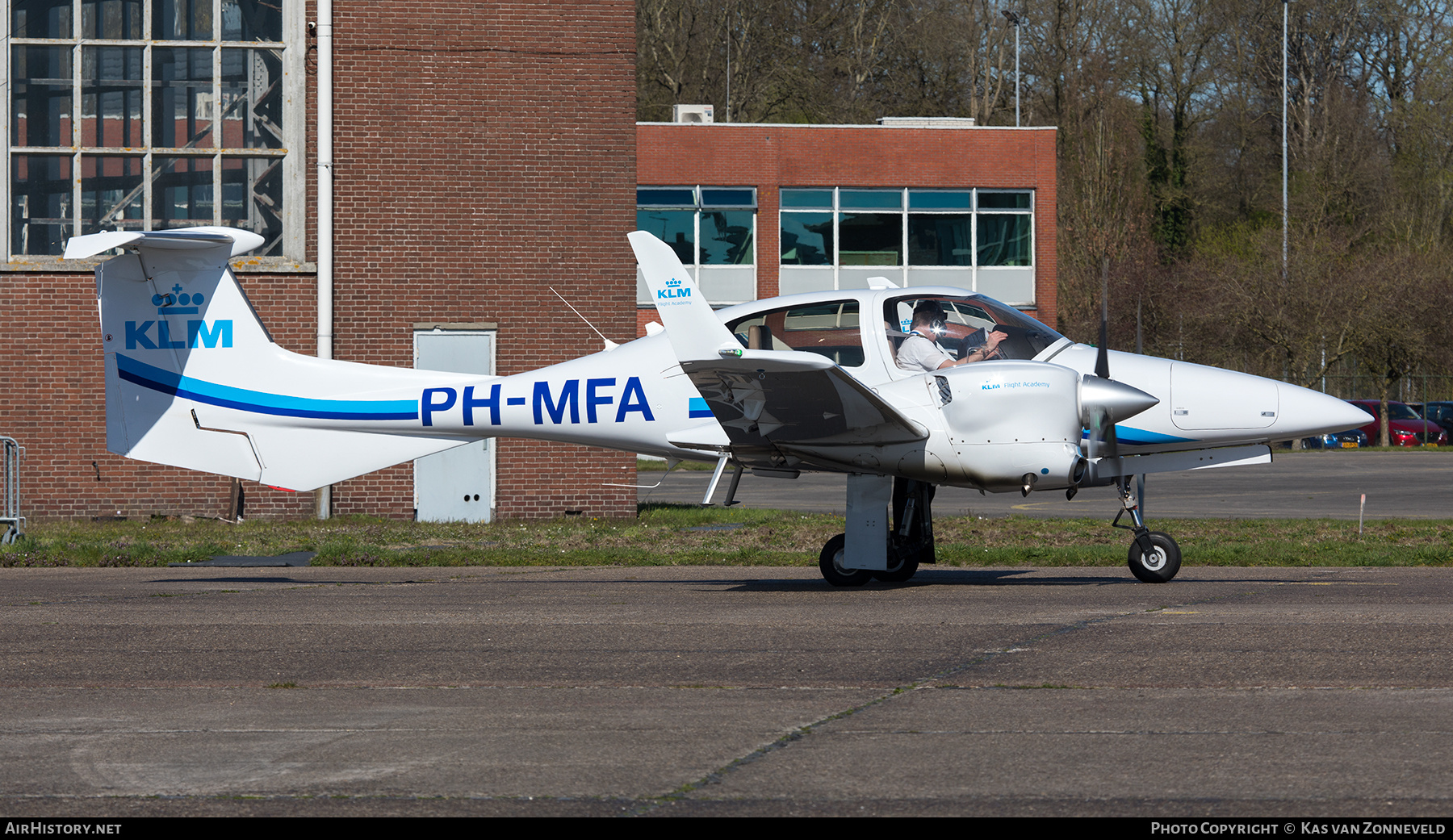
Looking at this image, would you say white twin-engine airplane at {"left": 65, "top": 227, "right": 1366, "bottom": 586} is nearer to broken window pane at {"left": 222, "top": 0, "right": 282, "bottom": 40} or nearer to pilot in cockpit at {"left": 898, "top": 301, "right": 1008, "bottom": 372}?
pilot in cockpit at {"left": 898, "top": 301, "right": 1008, "bottom": 372}

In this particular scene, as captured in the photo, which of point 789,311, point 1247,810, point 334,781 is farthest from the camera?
point 789,311

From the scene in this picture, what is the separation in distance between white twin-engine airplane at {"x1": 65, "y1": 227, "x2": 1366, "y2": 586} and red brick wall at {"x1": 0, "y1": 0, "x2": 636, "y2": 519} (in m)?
7.81

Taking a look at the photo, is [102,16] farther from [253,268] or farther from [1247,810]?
[1247,810]

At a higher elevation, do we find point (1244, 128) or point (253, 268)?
point (1244, 128)

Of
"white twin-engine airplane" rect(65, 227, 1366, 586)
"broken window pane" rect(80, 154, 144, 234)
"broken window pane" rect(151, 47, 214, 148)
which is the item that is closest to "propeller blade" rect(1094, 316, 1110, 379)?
"white twin-engine airplane" rect(65, 227, 1366, 586)

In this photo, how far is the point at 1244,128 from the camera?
59.9 meters

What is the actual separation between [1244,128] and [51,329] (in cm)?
5181

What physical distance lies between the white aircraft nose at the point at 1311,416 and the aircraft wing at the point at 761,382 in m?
2.86

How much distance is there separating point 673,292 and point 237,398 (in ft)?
15.4

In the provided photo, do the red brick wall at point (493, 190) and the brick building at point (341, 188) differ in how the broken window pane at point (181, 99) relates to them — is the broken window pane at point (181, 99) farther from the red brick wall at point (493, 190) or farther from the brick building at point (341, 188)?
the red brick wall at point (493, 190)

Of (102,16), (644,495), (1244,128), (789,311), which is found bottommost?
(644,495)

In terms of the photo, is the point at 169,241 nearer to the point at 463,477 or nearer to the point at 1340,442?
the point at 463,477

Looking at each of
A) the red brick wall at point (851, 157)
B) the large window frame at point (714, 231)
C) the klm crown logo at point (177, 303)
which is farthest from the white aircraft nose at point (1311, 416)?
the large window frame at point (714, 231)

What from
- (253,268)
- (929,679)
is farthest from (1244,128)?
(929,679)
